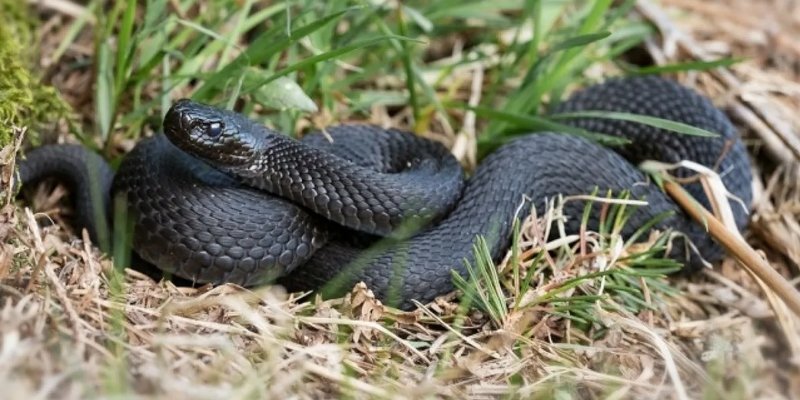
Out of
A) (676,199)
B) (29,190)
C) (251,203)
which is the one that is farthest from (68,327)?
(676,199)

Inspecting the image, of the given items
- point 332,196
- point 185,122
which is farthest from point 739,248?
point 185,122

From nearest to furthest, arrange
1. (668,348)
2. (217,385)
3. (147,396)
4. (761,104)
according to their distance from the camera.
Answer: (147,396), (217,385), (668,348), (761,104)

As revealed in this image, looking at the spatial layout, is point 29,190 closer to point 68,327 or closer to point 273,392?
point 68,327

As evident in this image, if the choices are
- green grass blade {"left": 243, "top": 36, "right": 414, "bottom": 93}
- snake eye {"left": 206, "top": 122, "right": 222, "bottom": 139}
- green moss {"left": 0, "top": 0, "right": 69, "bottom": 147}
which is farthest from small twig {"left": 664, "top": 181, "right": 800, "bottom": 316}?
green moss {"left": 0, "top": 0, "right": 69, "bottom": 147}

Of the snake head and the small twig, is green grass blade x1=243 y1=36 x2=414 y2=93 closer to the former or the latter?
the snake head

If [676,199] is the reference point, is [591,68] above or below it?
above

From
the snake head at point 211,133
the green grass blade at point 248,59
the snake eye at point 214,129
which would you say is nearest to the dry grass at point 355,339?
the snake head at point 211,133

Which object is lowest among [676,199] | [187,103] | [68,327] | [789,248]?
[789,248]
